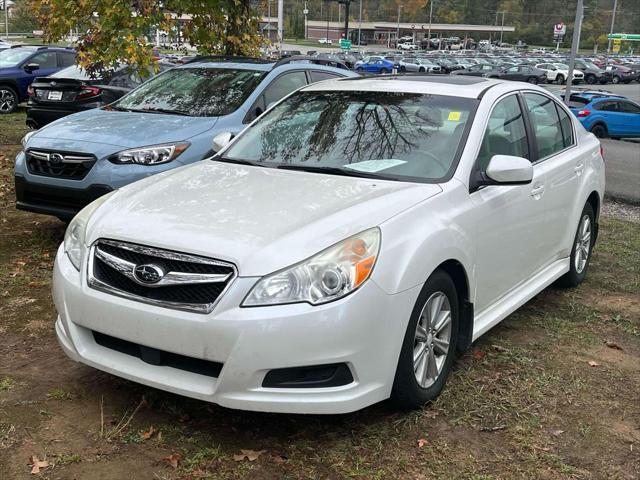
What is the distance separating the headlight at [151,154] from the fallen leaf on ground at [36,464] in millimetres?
3125

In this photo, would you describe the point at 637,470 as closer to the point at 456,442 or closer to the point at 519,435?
the point at 519,435

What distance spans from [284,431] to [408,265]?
1.00 m

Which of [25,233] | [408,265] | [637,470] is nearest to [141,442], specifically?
[408,265]

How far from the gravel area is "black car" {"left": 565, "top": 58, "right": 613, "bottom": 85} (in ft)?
176

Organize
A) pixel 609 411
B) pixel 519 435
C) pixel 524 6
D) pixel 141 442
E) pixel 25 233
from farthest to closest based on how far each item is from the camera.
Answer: pixel 524 6 < pixel 25 233 < pixel 609 411 < pixel 519 435 < pixel 141 442

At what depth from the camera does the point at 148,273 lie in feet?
10.2

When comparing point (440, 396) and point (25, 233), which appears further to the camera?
point (25, 233)

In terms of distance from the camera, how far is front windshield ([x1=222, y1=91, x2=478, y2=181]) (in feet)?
13.2

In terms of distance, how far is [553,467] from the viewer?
3.22 metres

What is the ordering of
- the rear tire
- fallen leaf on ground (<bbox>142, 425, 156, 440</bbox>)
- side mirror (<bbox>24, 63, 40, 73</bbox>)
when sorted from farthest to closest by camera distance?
the rear tire → side mirror (<bbox>24, 63, 40, 73</bbox>) → fallen leaf on ground (<bbox>142, 425, 156, 440</bbox>)

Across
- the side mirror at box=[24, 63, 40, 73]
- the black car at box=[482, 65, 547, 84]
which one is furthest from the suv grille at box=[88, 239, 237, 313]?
the black car at box=[482, 65, 547, 84]

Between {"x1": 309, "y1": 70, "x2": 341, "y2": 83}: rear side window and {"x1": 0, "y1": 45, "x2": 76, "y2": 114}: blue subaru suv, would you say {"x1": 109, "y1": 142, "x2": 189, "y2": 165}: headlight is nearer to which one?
{"x1": 309, "y1": 70, "x2": 341, "y2": 83}: rear side window

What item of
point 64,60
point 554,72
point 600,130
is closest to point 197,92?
point 64,60

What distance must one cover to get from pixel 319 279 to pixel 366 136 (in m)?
1.52
